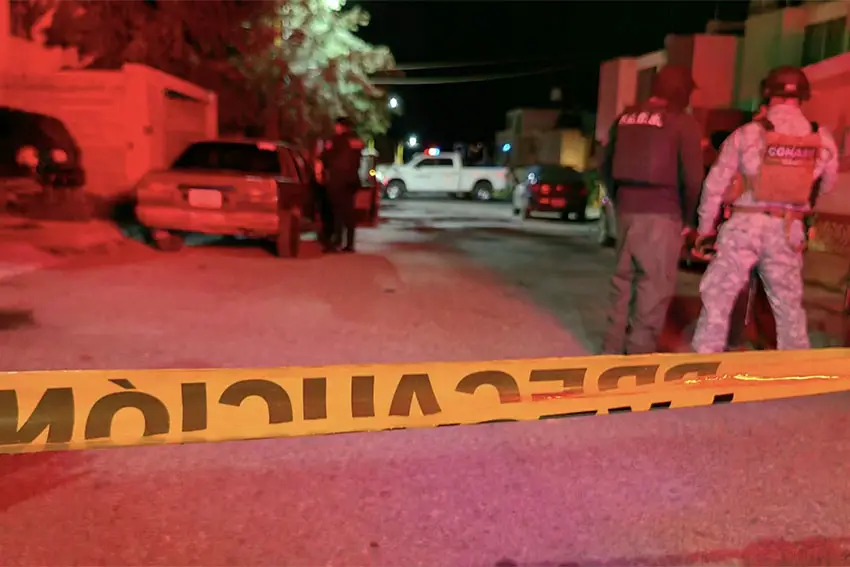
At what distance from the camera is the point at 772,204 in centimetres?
539

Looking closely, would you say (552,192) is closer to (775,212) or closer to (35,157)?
(35,157)

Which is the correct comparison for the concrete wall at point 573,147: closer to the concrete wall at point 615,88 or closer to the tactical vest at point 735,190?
the concrete wall at point 615,88

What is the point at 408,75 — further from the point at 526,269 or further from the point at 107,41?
the point at 526,269

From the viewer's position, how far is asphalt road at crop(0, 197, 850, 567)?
319cm

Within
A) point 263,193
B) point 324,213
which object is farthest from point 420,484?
point 324,213

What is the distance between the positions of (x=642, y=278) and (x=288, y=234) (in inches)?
Result: 253

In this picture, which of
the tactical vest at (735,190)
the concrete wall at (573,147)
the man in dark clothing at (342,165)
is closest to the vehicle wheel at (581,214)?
the man in dark clothing at (342,165)

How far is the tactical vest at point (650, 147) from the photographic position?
5.43m

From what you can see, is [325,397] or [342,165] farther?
[342,165]

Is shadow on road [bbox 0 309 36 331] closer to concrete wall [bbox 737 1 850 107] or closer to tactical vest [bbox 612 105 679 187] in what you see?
tactical vest [bbox 612 105 679 187]

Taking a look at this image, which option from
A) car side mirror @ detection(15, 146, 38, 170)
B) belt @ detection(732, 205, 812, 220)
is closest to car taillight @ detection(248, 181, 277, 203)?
car side mirror @ detection(15, 146, 38, 170)

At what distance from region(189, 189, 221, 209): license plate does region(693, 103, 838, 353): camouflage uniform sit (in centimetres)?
678

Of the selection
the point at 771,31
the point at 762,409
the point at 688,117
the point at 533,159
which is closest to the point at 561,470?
the point at 762,409

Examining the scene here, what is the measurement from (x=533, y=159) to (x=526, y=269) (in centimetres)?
4162
